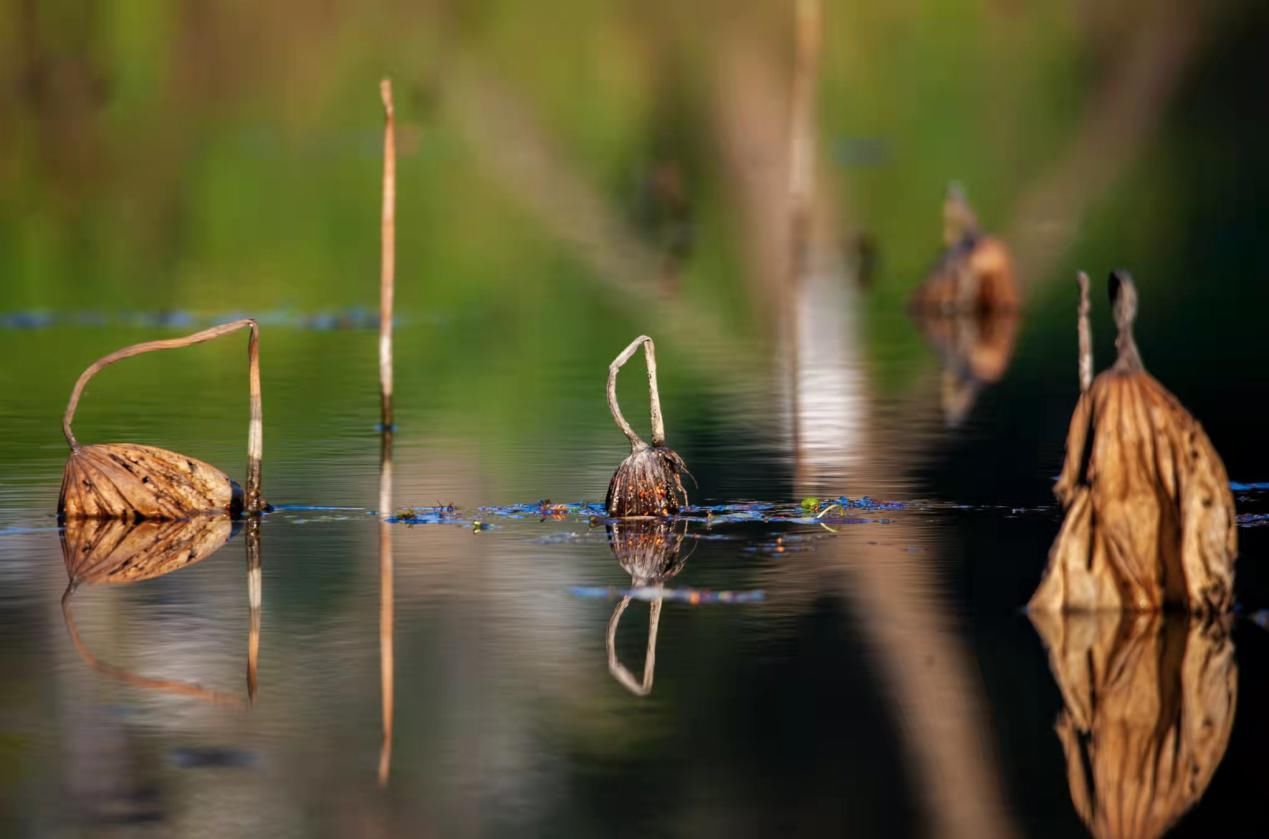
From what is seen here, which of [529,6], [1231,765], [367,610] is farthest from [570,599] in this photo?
[529,6]

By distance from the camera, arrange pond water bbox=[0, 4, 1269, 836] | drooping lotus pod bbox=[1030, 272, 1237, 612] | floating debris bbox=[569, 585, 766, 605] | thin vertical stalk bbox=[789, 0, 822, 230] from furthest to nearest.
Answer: thin vertical stalk bbox=[789, 0, 822, 230] → floating debris bbox=[569, 585, 766, 605] → drooping lotus pod bbox=[1030, 272, 1237, 612] → pond water bbox=[0, 4, 1269, 836]

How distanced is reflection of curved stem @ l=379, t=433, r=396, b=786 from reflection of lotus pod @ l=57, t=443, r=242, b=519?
1518 millimetres

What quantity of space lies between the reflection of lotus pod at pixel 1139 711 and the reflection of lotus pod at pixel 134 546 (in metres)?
6.35

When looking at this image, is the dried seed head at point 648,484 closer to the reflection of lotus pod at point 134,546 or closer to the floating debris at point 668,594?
the floating debris at point 668,594

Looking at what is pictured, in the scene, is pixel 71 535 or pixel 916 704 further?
pixel 71 535

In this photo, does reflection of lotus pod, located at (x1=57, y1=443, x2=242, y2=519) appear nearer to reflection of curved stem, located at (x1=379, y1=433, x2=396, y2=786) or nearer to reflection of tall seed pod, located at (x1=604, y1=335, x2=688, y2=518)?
reflection of curved stem, located at (x1=379, y1=433, x2=396, y2=786)

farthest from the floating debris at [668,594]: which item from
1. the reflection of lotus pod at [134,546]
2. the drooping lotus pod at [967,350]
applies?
the drooping lotus pod at [967,350]

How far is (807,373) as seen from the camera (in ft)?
110

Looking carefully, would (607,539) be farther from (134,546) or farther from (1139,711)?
(1139,711)

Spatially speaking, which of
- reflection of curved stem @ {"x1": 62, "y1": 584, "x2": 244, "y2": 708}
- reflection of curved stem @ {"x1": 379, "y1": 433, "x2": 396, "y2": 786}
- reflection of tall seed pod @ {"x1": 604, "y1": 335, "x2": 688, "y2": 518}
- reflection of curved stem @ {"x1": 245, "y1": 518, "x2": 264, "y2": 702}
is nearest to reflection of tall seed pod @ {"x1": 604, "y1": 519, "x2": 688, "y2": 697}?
reflection of tall seed pod @ {"x1": 604, "y1": 335, "x2": 688, "y2": 518}

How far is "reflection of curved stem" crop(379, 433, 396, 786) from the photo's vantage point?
13812 millimetres

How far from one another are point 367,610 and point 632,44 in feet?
331

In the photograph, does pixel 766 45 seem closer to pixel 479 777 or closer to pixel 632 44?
pixel 632 44

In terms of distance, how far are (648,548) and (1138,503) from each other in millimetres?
4429
